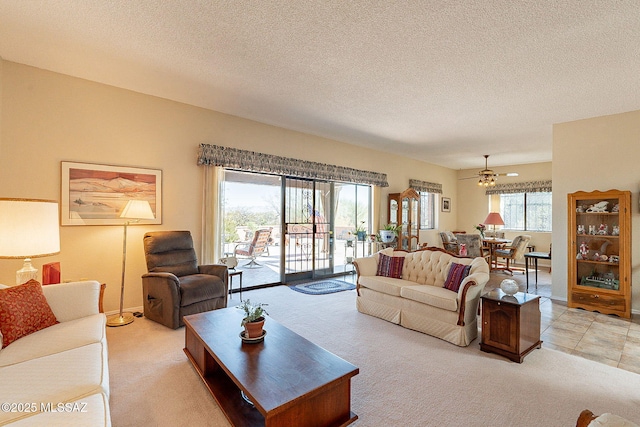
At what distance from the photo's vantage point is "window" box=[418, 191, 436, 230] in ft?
27.2

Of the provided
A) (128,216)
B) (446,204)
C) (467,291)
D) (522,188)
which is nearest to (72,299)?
(128,216)

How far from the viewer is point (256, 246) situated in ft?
21.3

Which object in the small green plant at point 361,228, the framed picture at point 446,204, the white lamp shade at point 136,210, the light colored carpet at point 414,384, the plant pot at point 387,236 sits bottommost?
the light colored carpet at point 414,384

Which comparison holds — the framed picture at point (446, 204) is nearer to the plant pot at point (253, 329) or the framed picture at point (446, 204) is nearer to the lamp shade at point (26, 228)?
the plant pot at point (253, 329)

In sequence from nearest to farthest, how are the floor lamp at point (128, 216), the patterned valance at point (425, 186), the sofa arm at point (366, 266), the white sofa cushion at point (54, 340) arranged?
the white sofa cushion at point (54, 340) → the floor lamp at point (128, 216) → the sofa arm at point (366, 266) → the patterned valance at point (425, 186)

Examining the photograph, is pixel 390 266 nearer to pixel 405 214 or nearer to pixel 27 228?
pixel 405 214

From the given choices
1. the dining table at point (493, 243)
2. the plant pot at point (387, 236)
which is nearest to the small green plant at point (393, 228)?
the plant pot at point (387, 236)

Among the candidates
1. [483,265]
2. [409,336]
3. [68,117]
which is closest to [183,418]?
[409,336]

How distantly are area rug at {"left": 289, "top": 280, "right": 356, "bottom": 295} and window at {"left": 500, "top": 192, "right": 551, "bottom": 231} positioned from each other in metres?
5.88

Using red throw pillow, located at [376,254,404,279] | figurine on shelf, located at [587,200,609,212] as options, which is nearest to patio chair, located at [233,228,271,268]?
red throw pillow, located at [376,254,404,279]

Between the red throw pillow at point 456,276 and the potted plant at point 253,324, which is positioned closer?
the potted plant at point 253,324

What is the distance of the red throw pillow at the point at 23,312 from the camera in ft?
6.40

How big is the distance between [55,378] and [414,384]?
2263 millimetres

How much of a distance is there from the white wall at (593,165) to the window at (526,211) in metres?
3.89
